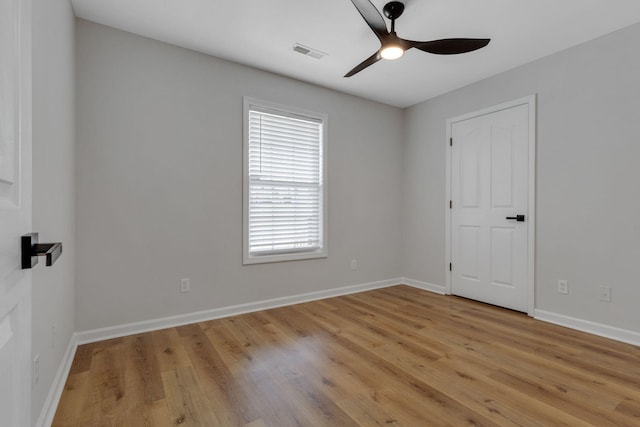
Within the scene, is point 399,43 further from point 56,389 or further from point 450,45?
point 56,389

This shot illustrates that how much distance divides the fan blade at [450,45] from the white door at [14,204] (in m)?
2.30

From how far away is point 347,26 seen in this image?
2.62 m

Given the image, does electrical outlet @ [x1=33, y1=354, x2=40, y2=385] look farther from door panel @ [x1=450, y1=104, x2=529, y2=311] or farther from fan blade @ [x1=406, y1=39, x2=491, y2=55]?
door panel @ [x1=450, y1=104, x2=529, y2=311]

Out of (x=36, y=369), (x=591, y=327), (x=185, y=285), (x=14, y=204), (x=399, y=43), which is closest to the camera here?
(x=14, y=204)

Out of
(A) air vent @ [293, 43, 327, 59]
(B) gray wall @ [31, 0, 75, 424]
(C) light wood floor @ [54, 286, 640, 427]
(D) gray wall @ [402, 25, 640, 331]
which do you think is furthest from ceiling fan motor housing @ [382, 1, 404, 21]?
(C) light wood floor @ [54, 286, 640, 427]

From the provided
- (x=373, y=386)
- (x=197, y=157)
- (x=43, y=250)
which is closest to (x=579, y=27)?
(x=373, y=386)

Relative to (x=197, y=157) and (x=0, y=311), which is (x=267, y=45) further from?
(x=0, y=311)

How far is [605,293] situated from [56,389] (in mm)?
4104

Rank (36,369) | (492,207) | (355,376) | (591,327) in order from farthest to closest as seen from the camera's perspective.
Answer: (492,207)
(591,327)
(355,376)
(36,369)

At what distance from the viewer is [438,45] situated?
7.86 feet

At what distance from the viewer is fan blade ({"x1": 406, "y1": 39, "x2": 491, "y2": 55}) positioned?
2.32 m

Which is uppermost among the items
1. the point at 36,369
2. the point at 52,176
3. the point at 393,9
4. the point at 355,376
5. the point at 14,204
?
the point at 393,9

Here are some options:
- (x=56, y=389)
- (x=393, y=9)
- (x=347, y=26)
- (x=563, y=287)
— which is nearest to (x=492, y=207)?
(x=563, y=287)

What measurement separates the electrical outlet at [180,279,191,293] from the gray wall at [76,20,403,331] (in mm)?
39
